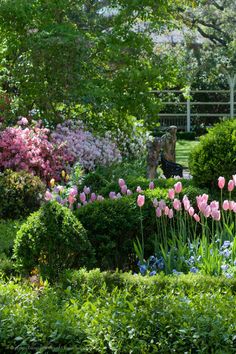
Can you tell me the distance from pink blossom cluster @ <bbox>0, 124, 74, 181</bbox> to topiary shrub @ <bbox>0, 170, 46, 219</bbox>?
4.89 feet

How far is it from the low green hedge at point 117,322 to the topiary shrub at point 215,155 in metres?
2.75

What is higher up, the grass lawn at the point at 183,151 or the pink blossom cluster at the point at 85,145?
the pink blossom cluster at the point at 85,145

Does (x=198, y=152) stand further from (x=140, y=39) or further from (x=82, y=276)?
(x=140, y=39)

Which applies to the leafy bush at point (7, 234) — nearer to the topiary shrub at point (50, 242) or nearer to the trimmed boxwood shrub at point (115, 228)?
the trimmed boxwood shrub at point (115, 228)

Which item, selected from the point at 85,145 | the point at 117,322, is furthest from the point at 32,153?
the point at 117,322

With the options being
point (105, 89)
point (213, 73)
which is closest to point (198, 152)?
point (105, 89)

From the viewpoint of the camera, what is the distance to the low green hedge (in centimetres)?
388

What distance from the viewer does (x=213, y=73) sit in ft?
89.5

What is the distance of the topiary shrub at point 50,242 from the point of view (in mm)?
5125

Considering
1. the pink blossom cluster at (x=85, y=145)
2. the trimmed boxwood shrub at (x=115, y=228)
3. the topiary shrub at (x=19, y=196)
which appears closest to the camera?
the trimmed boxwood shrub at (x=115, y=228)

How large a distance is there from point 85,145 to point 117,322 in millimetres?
6807

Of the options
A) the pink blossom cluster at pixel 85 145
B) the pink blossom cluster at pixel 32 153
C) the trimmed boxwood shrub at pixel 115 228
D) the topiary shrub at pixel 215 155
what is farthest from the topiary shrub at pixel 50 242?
the pink blossom cluster at pixel 85 145

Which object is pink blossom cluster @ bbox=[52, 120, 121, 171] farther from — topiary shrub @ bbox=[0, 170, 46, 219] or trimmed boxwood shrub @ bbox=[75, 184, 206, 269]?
trimmed boxwood shrub @ bbox=[75, 184, 206, 269]

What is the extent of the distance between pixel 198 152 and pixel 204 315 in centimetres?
350
